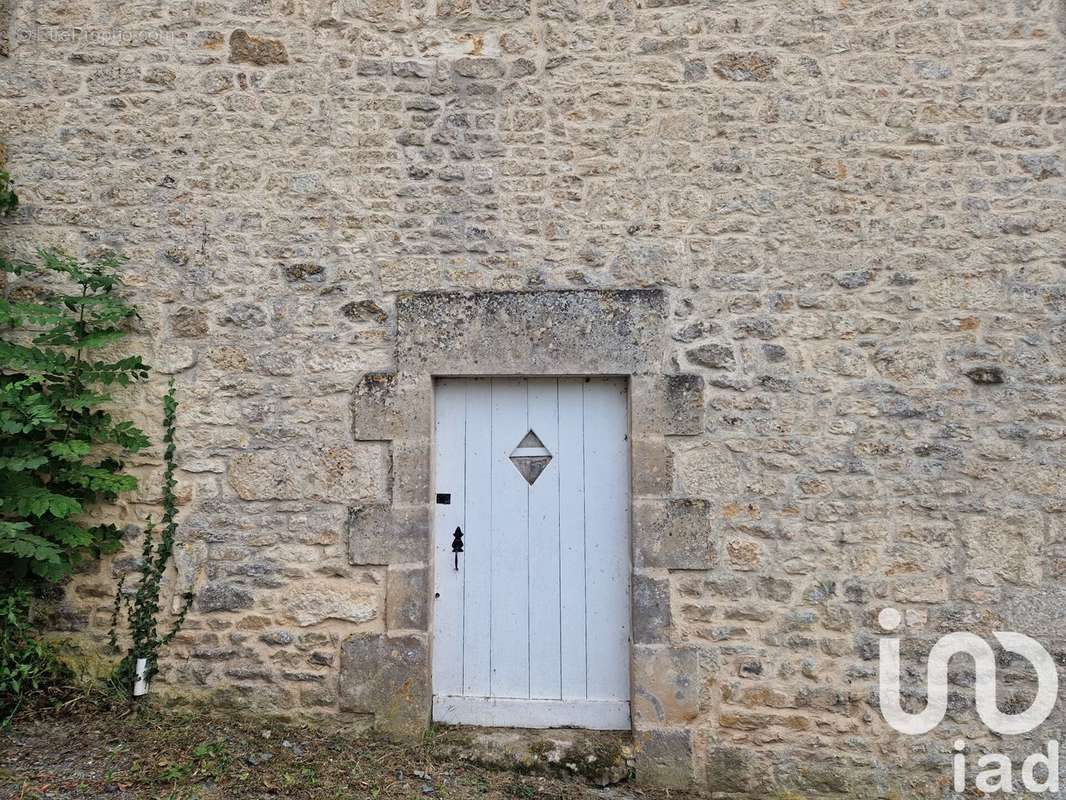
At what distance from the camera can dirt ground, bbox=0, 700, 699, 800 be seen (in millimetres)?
3051

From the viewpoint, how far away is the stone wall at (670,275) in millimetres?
3408

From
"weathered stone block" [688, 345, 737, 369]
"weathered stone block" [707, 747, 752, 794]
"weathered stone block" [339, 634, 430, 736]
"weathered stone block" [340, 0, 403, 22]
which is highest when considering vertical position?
"weathered stone block" [340, 0, 403, 22]

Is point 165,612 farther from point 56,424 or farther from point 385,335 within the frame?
point 385,335

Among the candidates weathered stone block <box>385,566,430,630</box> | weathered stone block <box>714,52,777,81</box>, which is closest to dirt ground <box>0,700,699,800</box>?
weathered stone block <box>385,566,430,630</box>

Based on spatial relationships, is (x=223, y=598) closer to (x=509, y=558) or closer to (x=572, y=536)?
(x=509, y=558)

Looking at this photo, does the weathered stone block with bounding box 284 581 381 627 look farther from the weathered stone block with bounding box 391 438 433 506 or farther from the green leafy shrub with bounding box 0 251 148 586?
the green leafy shrub with bounding box 0 251 148 586

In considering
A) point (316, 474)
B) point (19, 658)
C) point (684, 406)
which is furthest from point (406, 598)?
point (19, 658)

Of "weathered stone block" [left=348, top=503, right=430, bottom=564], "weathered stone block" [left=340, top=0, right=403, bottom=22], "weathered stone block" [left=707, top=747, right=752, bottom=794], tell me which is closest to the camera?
"weathered stone block" [left=707, top=747, right=752, bottom=794]

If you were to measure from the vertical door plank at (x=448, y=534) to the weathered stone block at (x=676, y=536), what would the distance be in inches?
36.9

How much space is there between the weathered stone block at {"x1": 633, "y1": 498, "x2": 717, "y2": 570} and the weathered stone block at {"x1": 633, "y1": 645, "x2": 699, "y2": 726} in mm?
411

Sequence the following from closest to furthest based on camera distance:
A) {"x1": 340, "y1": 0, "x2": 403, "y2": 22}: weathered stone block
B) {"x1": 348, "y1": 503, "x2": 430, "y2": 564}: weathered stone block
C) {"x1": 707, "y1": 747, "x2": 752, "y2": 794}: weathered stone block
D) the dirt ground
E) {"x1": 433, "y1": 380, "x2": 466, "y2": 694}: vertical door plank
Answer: the dirt ground → {"x1": 707, "y1": 747, "x2": 752, "y2": 794}: weathered stone block → {"x1": 348, "y1": 503, "x2": 430, "y2": 564}: weathered stone block → {"x1": 433, "y1": 380, "x2": 466, "y2": 694}: vertical door plank → {"x1": 340, "y1": 0, "x2": 403, "y2": 22}: weathered stone block

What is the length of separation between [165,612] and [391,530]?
1.23m

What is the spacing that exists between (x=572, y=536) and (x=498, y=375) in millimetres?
911

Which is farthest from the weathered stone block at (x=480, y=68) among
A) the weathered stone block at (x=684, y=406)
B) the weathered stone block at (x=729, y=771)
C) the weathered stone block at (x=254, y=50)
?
the weathered stone block at (x=729, y=771)
